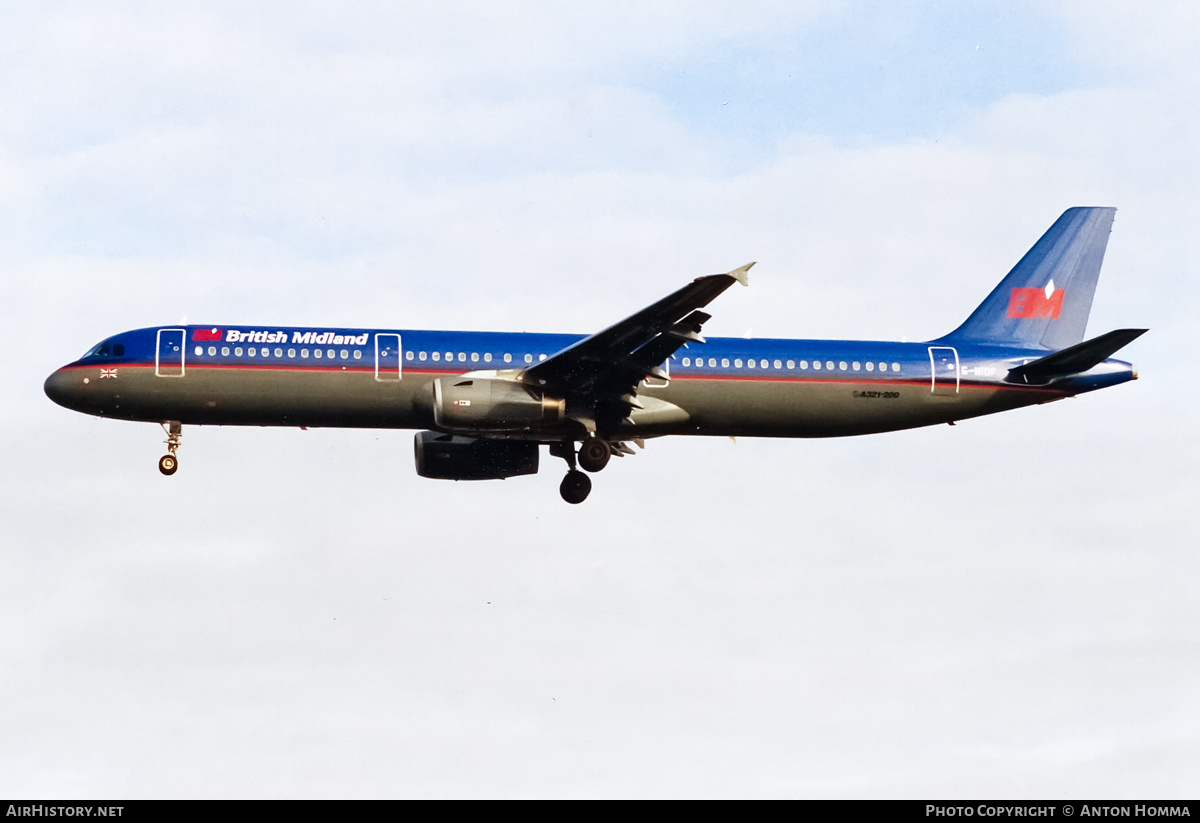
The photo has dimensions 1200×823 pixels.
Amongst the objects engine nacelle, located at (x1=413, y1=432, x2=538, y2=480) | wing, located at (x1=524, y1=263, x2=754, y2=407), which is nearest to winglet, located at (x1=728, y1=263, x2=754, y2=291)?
wing, located at (x1=524, y1=263, x2=754, y2=407)

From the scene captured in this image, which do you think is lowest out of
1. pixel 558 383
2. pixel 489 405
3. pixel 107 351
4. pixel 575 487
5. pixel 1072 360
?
pixel 575 487

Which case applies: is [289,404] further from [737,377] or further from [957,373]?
[957,373]

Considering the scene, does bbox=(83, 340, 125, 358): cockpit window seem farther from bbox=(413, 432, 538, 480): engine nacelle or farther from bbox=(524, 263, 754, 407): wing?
bbox=(524, 263, 754, 407): wing

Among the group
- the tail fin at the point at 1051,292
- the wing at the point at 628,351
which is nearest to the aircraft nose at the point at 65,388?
the wing at the point at 628,351

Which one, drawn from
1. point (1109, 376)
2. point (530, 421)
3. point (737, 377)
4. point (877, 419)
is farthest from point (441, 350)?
point (1109, 376)

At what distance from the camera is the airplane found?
40.3m

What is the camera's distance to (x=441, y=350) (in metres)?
41.6

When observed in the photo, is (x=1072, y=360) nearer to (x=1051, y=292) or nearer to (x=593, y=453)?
(x=1051, y=292)

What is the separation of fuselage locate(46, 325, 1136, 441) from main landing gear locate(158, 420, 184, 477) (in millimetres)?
482

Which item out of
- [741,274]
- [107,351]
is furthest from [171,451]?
[741,274]

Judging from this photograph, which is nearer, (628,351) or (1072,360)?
(628,351)

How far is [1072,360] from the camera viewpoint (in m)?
43.7

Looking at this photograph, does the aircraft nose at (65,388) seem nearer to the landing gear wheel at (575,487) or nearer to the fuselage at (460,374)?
the fuselage at (460,374)

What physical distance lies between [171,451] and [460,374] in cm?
766
